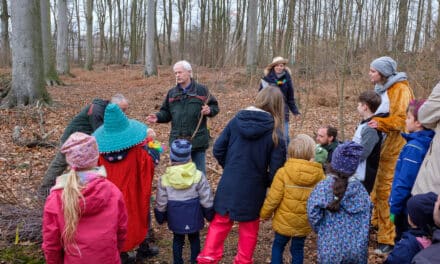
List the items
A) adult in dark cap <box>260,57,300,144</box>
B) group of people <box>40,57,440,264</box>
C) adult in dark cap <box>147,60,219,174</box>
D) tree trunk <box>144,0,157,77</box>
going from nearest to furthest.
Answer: group of people <box>40,57,440,264</box> < adult in dark cap <box>147,60,219,174</box> < adult in dark cap <box>260,57,300,144</box> < tree trunk <box>144,0,157,77</box>

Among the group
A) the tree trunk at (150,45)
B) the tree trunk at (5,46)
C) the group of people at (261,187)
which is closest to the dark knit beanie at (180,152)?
the group of people at (261,187)

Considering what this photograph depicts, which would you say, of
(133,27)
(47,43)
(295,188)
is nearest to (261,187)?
(295,188)

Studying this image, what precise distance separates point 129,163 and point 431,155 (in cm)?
246

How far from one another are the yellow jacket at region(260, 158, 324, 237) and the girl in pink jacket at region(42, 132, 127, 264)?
1361 millimetres

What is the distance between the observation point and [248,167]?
11.3 feet

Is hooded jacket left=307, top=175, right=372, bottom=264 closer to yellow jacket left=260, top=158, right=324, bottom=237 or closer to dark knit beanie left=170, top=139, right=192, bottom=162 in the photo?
yellow jacket left=260, top=158, right=324, bottom=237

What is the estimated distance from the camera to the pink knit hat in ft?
8.53

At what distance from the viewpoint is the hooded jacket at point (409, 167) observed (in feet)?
10.3

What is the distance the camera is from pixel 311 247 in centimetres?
431

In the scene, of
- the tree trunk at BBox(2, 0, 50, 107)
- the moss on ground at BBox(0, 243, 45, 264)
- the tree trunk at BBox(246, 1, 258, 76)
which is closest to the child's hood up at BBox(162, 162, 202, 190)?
the moss on ground at BBox(0, 243, 45, 264)

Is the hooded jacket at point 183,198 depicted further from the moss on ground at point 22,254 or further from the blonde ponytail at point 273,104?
the moss on ground at point 22,254

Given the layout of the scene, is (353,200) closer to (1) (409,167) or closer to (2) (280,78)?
(1) (409,167)

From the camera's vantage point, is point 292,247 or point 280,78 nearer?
point 292,247

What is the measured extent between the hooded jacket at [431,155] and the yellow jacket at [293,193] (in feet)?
2.53
